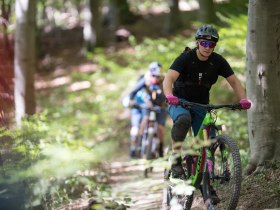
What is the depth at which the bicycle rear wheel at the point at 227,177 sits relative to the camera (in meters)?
5.59

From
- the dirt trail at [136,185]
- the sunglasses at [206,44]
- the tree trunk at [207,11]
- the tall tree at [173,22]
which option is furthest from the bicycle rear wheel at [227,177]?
the tall tree at [173,22]

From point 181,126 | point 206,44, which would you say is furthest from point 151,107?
point 206,44

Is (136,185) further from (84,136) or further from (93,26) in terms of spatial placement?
(93,26)

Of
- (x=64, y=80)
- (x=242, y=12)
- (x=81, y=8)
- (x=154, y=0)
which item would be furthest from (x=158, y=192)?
(x=81, y=8)

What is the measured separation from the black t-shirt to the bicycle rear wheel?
751mm

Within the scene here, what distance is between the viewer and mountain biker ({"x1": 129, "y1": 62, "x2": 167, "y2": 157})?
35.9ft

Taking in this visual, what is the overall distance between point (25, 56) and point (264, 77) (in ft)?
23.6

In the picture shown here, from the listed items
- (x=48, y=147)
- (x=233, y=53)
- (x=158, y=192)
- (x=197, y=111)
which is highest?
(x=233, y=53)

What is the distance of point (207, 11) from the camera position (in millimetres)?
15492

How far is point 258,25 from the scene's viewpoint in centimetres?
688

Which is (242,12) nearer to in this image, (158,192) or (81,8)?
(158,192)

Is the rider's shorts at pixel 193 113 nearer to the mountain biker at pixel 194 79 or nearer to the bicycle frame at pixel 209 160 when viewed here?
the mountain biker at pixel 194 79

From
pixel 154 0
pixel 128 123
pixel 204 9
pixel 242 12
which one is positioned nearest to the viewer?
pixel 242 12

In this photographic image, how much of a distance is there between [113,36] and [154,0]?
703 cm
